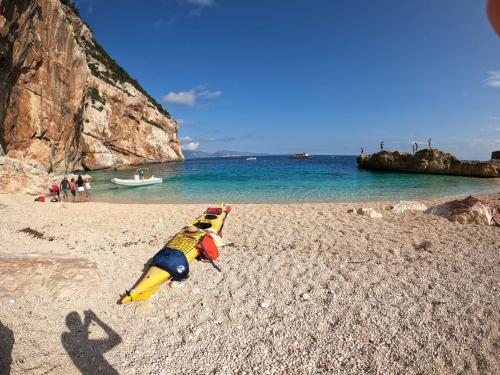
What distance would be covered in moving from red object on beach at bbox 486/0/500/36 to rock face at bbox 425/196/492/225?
1212 cm

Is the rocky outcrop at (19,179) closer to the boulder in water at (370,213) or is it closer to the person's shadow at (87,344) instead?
the person's shadow at (87,344)

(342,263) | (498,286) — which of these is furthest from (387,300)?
(498,286)

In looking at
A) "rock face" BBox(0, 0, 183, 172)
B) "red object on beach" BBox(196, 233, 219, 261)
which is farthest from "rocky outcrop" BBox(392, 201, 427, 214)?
"rock face" BBox(0, 0, 183, 172)

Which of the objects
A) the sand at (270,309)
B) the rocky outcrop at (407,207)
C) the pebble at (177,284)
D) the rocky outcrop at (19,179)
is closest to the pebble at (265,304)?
the sand at (270,309)

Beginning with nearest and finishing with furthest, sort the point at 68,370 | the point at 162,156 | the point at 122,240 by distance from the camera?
the point at 68,370, the point at 122,240, the point at 162,156

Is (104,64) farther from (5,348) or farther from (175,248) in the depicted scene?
(5,348)

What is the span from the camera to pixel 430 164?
39875 millimetres

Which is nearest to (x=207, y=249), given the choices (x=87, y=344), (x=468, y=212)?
(x=87, y=344)

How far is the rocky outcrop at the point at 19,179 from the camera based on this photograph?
18172mm

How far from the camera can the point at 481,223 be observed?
10.3 metres

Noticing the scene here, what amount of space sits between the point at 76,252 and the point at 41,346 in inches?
172

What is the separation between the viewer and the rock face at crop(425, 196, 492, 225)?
1034 centimetres

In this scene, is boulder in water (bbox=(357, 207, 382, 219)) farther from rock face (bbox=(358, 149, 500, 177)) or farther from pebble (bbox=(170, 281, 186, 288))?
rock face (bbox=(358, 149, 500, 177))

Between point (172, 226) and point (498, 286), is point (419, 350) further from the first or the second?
point (172, 226)
